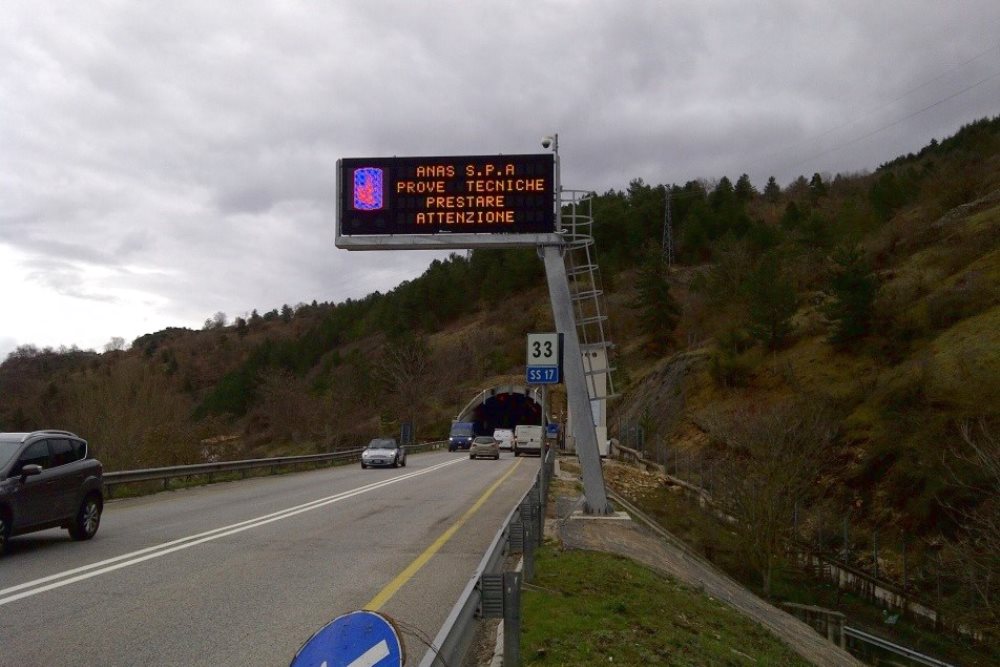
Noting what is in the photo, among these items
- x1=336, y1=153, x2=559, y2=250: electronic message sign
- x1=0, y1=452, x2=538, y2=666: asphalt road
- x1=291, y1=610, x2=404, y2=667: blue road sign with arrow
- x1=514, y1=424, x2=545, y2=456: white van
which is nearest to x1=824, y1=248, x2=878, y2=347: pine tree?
x1=514, y1=424, x2=545, y2=456: white van

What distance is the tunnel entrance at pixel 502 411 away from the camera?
293 ft

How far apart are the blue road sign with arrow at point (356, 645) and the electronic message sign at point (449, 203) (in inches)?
543

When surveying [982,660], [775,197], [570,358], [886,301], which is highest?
[775,197]

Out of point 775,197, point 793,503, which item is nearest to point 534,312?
point 775,197

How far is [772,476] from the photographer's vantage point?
28.7 m

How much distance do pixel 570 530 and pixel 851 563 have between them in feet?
54.2

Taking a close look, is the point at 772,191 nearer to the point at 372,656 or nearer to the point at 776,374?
the point at 776,374

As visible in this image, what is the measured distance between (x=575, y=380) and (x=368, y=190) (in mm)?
5882

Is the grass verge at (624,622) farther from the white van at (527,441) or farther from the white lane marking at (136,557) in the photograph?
the white van at (527,441)

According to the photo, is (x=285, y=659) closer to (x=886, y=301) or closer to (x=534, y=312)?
(x=886, y=301)

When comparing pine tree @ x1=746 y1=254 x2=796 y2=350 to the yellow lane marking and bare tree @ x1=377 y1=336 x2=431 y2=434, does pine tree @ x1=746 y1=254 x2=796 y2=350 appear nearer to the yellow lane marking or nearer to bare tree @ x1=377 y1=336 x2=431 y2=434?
the yellow lane marking

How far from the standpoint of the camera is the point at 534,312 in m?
114

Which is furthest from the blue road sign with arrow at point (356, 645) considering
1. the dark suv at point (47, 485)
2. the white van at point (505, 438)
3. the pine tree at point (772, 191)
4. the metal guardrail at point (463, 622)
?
the pine tree at point (772, 191)

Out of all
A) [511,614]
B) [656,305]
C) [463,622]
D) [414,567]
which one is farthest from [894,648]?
[656,305]
